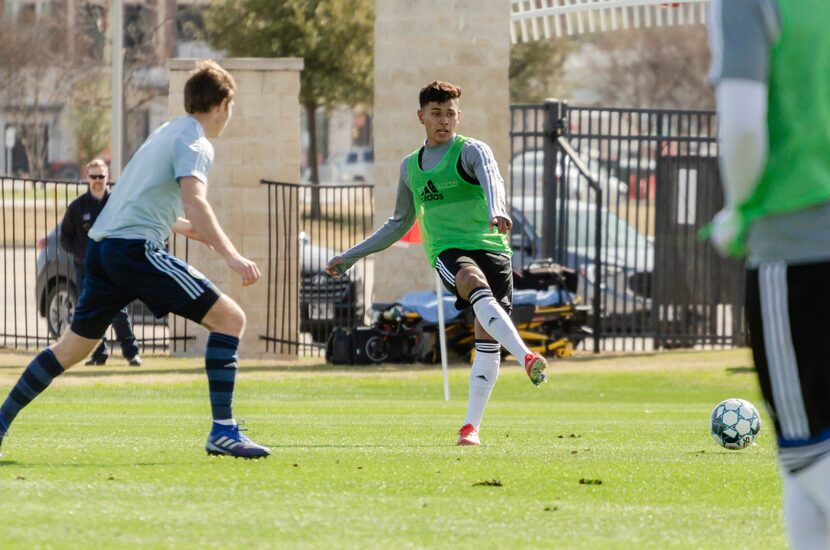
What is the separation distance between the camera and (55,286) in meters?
19.3

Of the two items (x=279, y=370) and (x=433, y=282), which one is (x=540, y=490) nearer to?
(x=279, y=370)

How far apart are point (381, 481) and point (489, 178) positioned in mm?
2681

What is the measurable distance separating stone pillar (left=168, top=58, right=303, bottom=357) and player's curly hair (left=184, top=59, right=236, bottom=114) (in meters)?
11.2

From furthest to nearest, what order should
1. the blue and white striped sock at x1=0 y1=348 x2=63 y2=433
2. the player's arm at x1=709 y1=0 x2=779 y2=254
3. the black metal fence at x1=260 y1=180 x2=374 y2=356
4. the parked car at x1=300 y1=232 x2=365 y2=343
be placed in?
the parked car at x1=300 y1=232 x2=365 y2=343 < the black metal fence at x1=260 y1=180 x2=374 y2=356 < the blue and white striped sock at x1=0 y1=348 x2=63 y2=433 < the player's arm at x1=709 y1=0 x2=779 y2=254

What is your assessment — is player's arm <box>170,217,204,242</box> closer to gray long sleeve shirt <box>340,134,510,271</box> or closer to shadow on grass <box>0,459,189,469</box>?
shadow on grass <box>0,459,189,469</box>

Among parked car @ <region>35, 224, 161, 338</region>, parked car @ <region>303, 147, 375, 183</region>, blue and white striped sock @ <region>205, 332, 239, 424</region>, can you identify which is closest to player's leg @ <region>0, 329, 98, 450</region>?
blue and white striped sock @ <region>205, 332, 239, 424</region>

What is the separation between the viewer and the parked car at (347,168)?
5909cm

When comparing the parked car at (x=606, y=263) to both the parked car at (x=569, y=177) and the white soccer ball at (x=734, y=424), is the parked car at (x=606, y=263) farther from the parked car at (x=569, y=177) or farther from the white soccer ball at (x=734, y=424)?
the white soccer ball at (x=734, y=424)

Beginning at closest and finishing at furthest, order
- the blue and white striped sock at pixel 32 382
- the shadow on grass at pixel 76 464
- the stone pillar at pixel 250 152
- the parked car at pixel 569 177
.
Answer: the shadow on grass at pixel 76 464 < the blue and white striped sock at pixel 32 382 < the stone pillar at pixel 250 152 < the parked car at pixel 569 177

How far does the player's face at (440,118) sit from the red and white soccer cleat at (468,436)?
1722mm

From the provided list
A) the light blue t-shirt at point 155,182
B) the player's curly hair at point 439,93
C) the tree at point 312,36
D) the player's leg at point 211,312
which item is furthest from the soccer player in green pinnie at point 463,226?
the tree at point 312,36

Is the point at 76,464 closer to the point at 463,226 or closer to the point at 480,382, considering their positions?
the point at 480,382

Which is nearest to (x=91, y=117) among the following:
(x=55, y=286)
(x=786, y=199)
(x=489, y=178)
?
(x=55, y=286)

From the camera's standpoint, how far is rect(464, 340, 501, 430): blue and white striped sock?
8.84 meters
